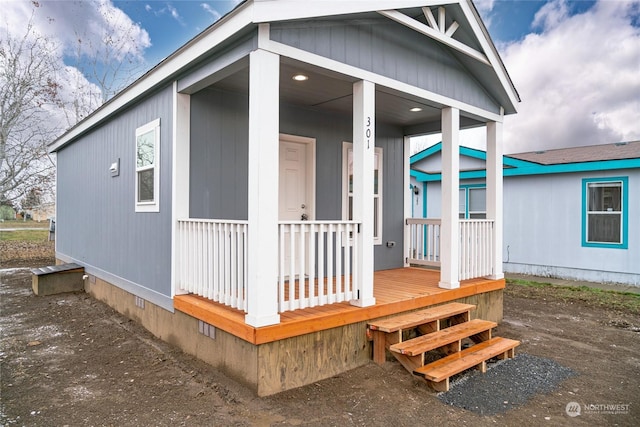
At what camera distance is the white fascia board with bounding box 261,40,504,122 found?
3.17 metres

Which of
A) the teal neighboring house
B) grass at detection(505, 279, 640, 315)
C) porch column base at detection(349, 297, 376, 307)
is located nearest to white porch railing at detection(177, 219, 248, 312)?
porch column base at detection(349, 297, 376, 307)

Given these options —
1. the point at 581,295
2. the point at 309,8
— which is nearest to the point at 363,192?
the point at 309,8

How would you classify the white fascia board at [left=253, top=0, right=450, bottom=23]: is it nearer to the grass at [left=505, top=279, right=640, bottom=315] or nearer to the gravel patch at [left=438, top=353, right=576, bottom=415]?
the gravel patch at [left=438, top=353, right=576, bottom=415]

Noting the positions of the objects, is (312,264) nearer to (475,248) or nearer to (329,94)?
(329,94)

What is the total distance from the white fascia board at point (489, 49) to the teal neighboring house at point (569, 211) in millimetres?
4156

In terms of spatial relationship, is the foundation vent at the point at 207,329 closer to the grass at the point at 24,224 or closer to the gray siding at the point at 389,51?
the gray siding at the point at 389,51

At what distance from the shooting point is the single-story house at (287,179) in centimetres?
310

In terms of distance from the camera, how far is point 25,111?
1238cm

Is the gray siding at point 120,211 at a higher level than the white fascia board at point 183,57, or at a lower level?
lower

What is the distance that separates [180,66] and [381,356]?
344 centimetres

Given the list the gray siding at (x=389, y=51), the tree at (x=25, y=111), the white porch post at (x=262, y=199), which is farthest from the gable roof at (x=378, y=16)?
the tree at (x=25, y=111)

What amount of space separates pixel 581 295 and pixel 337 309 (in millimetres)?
5739

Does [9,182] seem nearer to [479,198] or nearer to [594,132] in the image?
[479,198]

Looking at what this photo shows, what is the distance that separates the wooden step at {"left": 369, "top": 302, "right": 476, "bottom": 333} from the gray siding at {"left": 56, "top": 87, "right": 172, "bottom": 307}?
7.73ft
